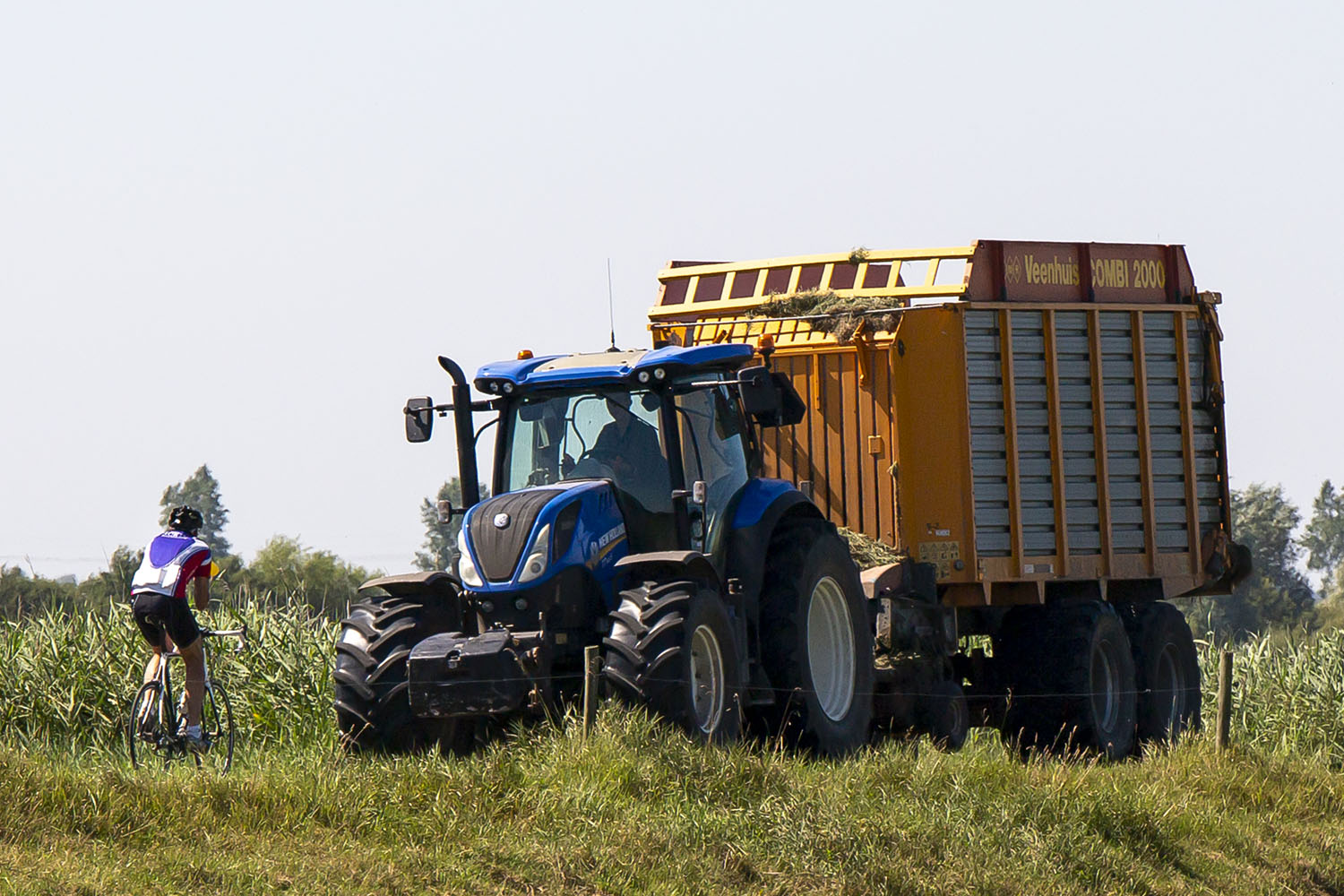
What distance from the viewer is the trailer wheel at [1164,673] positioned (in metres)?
16.5

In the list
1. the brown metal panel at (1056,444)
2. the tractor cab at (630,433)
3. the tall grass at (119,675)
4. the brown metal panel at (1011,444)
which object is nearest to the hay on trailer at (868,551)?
the brown metal panel at (1011,444)

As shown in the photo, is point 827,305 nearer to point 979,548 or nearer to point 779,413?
point 979,548

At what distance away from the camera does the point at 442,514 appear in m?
12.0

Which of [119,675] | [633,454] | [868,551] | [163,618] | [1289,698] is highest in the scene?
[633,454]

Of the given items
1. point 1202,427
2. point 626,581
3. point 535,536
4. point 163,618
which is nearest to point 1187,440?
point 1202,427

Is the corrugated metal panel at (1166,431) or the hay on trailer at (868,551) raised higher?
the corrugated metal panel at (1166,431)

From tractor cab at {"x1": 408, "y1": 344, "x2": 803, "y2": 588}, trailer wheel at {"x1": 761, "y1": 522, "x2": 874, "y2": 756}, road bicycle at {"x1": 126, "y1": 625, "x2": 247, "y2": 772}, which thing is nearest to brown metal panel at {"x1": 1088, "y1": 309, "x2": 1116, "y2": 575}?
trailer wheel at {"x1": 761, "y1": 522, "x2": 874, "y2": 756}

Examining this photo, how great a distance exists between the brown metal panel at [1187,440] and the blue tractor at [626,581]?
4.17 metres

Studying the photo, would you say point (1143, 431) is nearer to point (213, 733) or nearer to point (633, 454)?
point (633, 454)

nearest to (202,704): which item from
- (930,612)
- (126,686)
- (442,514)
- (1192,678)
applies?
(442,514)

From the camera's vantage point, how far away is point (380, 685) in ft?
36.1

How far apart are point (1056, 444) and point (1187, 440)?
160cm

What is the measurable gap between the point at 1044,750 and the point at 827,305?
389cm

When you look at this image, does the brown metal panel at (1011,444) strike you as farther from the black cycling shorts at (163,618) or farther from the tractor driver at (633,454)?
the black cycling shorts at (163,618)
